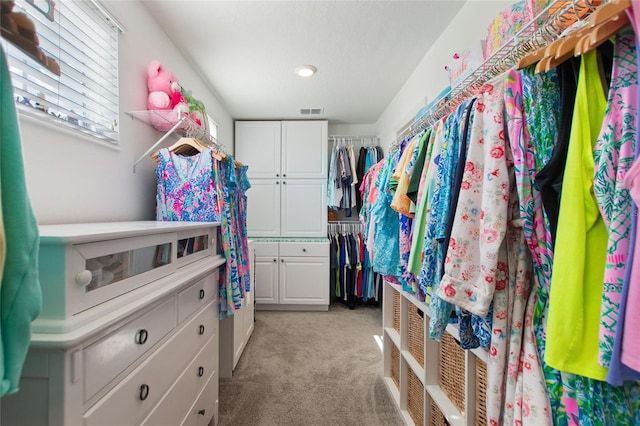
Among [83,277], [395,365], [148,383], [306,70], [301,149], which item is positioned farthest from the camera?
[301,149]

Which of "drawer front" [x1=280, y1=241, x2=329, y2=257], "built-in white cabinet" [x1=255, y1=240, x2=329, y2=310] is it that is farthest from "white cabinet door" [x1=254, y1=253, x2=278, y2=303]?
"drawer front" [x1=280, y1=241, x2=329, y2=257]

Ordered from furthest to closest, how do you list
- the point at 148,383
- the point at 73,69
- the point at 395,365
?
the point at 395,365 < the point at 73,69 < the point at 148,383

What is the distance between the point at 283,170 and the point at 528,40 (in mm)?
2832

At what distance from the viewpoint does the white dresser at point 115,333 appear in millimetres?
575

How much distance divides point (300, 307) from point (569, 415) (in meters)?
2.84

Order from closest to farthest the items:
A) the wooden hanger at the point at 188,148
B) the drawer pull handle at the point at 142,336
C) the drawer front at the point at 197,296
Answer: the drawer pull handle at the point at 142,336 → the drawer front at the point at 197,296 → the wooden hanger at the point at 188,148

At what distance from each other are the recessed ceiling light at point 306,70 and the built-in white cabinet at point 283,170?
1.05 meters

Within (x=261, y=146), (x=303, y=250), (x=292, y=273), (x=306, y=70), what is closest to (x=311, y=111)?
(x=261, y=146)

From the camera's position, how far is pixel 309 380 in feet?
6.07

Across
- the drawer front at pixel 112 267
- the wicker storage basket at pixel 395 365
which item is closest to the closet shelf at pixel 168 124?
the drawer front at pixel 112 267

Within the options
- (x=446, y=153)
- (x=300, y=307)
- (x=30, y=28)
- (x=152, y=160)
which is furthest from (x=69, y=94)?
(x=300, y=307)

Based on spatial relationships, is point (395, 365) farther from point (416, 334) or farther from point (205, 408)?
point (205, 408)

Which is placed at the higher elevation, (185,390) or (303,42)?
(303,42)

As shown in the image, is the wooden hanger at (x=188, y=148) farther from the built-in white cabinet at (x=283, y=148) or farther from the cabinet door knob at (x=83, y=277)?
the built-in white cabinet at (x=283, y=148)
